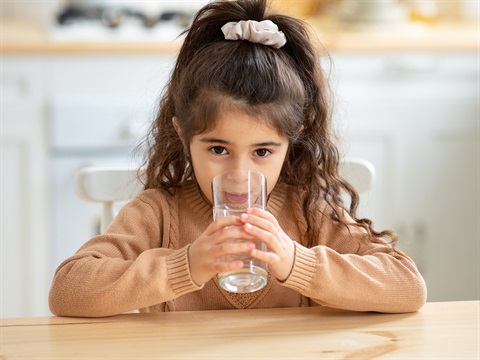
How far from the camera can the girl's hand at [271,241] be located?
1.10 metres

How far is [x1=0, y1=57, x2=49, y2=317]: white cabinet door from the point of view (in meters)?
2.70

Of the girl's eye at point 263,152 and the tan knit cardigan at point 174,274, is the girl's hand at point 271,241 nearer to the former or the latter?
the tan knit cardigan at point 174,274

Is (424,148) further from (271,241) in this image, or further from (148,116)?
(271,241)

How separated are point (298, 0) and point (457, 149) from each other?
800mm

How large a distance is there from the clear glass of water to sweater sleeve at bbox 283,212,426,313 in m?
0.10

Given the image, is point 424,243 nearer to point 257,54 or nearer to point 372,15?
point 372,15

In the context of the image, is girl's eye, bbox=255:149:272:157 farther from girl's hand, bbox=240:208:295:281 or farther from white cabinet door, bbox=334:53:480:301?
white cabinet door, bbox=334:53:480:301

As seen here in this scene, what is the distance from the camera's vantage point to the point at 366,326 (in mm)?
1135

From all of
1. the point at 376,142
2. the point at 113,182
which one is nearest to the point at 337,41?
the point at 376,142

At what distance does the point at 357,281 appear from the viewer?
123 centimetres

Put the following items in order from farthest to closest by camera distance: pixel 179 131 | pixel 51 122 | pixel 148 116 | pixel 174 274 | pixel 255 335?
1. pixel 51 122
2. pixel 148 116
3. pixel 179 131
4. pixel 174 274
5. pixel 255 335

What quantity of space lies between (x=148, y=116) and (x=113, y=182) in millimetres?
1067

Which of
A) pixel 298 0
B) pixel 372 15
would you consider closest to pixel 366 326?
pixel 372 15

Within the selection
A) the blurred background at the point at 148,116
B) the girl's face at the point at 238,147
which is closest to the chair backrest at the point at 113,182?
the girl's face at the point at 238,147
